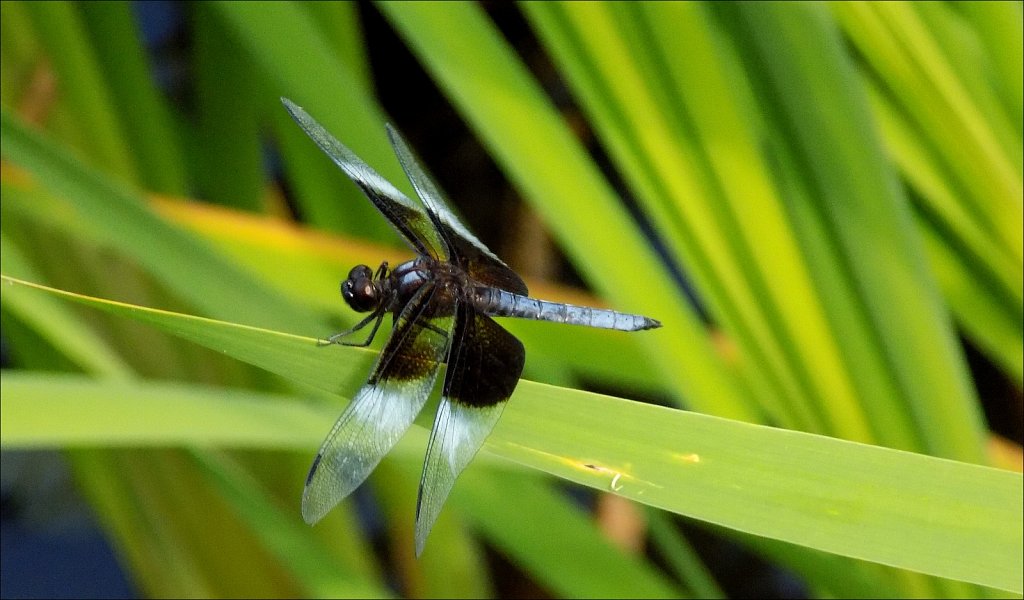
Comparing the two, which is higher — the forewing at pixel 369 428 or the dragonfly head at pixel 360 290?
the dragonfly head at pixel 360 290

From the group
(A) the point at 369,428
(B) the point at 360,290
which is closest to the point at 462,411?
(A) the point at 369,428

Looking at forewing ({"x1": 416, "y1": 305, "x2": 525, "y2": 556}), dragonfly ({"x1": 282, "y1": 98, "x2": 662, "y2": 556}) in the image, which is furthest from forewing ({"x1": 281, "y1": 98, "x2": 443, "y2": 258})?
forewing ({"x1": 416, "y1": 305, "x2": 525, "y2": 556})

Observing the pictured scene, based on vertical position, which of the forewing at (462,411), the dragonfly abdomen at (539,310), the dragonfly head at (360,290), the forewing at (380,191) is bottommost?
the dragonfly abdomen at (539,310)

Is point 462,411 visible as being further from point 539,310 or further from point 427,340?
point 539,310

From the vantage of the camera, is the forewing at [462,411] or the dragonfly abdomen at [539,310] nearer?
the forewing at [462,411]

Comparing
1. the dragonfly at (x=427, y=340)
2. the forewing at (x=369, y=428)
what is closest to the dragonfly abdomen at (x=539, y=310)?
the dragonfly at (x=427, y=340)

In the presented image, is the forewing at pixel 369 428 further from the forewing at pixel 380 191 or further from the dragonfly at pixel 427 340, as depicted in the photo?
the forewing at pixel 380 191
